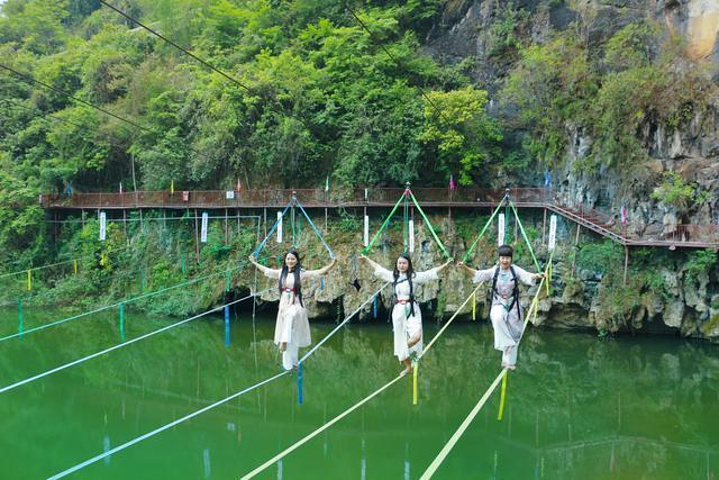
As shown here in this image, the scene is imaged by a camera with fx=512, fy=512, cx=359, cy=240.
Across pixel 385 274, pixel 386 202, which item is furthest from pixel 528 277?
pixel 386 202

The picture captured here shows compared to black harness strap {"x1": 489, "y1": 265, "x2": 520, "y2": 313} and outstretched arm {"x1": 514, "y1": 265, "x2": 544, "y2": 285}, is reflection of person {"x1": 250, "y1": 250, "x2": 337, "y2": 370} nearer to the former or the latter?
black harness strap {"x1": 489, "y1": 265, "x2": 520, "y2": 313}

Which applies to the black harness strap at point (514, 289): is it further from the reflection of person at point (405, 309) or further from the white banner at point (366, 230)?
the white banner at point (366, 230)

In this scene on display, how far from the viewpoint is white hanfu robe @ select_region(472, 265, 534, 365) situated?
481 cm

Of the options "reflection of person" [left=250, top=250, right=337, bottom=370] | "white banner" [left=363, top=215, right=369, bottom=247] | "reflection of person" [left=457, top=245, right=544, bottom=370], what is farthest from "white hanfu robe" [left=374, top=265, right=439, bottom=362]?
"white banner" [left=363, top=215, right=369, bottom=247]

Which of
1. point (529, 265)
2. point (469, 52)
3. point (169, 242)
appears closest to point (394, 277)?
point (529, 265)

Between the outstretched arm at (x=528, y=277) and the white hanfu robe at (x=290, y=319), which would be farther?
the white hanfu robe at (x=290, y=319)

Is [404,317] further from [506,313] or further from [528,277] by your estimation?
[528,277]

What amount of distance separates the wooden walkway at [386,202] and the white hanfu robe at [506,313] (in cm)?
759

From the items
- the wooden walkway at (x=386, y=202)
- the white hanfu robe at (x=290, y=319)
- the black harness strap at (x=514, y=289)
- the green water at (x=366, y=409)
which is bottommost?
the green water at (x=366, y=409)

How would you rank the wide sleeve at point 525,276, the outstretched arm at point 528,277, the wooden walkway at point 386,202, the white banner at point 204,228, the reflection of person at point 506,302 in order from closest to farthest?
the outstretched arm at point 528,277 → the wide sleeve at point 525,276 → the reflection of person at point 506,302 → the wooden walkway at point 386,202 → the white banner at point 204,228

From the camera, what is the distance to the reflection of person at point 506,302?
15.7 feet

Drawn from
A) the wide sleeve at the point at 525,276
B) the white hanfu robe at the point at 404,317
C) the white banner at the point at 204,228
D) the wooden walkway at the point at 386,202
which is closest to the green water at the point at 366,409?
the white hanfu robe at the point at 404,317

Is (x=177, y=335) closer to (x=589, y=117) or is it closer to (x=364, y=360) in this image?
(x=364, y=360)

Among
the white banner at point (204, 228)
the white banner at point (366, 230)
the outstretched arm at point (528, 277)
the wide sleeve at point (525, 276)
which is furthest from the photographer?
the white banner at point (204, 228)
